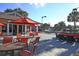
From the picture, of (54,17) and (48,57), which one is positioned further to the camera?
(54,17)

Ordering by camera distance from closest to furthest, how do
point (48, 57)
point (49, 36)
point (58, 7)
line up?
point (48, 57) → point (58, 7) → point (49, 36)

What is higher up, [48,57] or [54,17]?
[54,17]

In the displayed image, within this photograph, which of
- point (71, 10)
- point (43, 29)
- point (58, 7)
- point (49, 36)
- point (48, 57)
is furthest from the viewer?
point (49, 36)

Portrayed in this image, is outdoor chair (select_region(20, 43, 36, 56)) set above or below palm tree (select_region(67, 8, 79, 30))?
below

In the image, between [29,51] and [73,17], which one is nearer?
[29,51]

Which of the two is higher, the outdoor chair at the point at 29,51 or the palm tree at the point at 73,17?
the palm tree at the point at 73,17

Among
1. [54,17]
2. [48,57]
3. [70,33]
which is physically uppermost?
[54,17]

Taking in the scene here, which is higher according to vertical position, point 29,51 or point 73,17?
point 73,17

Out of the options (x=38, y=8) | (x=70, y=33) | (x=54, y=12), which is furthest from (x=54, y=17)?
→ (x=70, y=33)

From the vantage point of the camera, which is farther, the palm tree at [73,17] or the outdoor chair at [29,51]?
the palm tree at [73,17]

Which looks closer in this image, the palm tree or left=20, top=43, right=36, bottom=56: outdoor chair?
left=20, top=43, right=36, bottom=56: outdoor chair

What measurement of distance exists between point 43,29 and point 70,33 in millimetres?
2112

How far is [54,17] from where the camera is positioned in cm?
1167

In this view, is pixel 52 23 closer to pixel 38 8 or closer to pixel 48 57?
pixel 38 8
